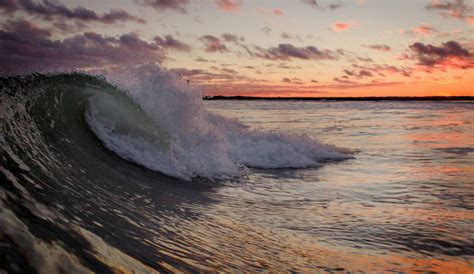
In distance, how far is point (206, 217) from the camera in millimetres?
6355

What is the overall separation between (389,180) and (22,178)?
841 cm

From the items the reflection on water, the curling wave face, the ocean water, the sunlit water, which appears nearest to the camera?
the sunlit water

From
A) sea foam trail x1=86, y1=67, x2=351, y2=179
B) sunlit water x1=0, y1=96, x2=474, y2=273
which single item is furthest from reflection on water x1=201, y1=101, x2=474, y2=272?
sea foam trail x1=86, y1=67, x2=351, y2=179

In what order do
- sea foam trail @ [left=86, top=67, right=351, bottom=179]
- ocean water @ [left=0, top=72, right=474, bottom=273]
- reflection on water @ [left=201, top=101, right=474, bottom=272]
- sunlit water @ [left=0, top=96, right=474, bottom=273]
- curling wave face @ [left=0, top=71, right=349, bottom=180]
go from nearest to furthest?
sunlit water @ [left=0, top=96, right=474, bottom=273] → ocean water @ [left=0, top=72, right=474, bottom=273] → reflection on water @ [left=201, top=101, right=474, bottom=272] → curling wave face @ [left=0, top=71, right=349, bottom=180] → sea foam trail @ [left=86, top=67, right=351, bottom=179]

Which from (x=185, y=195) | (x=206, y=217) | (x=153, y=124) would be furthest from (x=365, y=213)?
(x=153, y=124)

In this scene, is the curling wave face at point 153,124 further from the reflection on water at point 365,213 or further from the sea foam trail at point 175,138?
the reflection on water at point 365,213

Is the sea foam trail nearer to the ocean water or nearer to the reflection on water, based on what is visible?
the ocean water

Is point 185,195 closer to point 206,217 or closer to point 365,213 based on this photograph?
point 206,217

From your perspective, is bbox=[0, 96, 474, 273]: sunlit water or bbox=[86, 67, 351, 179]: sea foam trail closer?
bbox=[0, 96, 474, 273]: sunlit water

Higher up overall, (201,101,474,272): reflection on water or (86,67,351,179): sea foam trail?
(86,67,351,179): sea foam trail

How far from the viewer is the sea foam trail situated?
33.0 feet

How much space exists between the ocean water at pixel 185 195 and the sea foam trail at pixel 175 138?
0.04 metres

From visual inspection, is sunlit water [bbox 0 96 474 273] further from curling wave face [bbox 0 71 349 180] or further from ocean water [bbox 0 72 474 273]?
curling wave face [bbox 0 71 349 180]

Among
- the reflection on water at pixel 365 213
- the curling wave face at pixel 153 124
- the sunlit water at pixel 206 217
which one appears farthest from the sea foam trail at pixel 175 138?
the reflection on water at pixel 365 213
